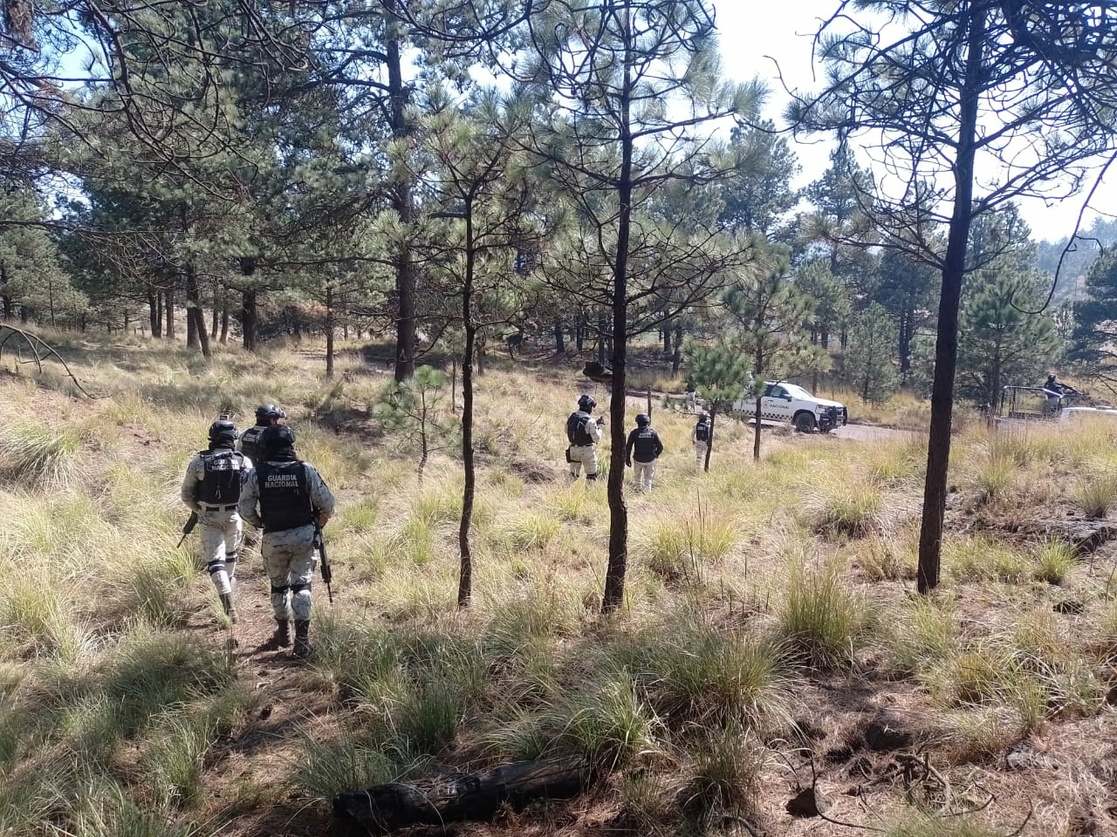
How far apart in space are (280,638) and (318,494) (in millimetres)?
1184

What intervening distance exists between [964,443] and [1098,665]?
7.27 m

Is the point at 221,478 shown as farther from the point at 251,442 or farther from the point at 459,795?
the point at 459,795

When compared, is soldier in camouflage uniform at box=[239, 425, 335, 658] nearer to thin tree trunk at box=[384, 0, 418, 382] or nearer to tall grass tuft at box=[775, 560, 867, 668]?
tall grass tuft at box=[775, 560, 867, 668]

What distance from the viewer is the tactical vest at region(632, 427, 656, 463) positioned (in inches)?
412

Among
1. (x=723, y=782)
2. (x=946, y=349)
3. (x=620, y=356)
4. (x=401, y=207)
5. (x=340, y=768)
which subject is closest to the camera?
(x=723, y=782)

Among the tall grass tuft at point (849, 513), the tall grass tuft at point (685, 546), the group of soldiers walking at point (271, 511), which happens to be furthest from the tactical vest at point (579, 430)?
the group of soldiers walking at point (271, 511)

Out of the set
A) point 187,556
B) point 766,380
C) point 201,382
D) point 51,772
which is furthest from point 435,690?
point 766,380

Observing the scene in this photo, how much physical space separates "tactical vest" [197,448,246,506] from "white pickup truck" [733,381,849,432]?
16153 millimetres

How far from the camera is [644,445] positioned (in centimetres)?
1048

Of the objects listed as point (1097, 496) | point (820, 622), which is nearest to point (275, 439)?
point (820, 622)

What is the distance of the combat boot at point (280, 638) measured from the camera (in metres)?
5.03

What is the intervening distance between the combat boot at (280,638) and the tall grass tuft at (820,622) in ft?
12.2

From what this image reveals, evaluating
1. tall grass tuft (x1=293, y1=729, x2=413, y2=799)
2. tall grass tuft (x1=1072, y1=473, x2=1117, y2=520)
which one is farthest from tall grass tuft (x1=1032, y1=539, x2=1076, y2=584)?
tall grass tuft (x1=293, y1=729, x2=413, y2=799)

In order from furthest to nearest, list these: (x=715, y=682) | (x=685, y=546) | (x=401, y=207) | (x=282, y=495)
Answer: (x=401, y=207)
(x=685, y=546)
(x=282, y=495)
(x=715, y=682)
